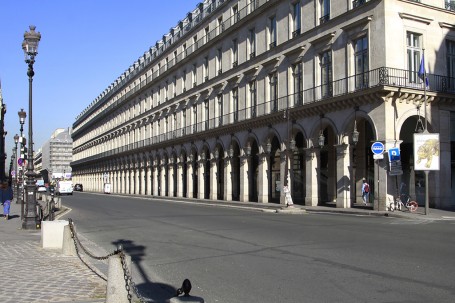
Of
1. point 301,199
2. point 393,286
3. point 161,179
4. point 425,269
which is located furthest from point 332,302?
point 161,179

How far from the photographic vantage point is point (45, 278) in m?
8.53

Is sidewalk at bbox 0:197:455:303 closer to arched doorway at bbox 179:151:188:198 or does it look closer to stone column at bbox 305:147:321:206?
stone column at bbox 305:147:321:206

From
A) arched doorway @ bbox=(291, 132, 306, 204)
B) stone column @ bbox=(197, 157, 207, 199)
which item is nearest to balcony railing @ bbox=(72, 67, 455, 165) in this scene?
arched doorway @ bbox=(291, 132, 306, 204)

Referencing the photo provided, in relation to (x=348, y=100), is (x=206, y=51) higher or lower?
higher

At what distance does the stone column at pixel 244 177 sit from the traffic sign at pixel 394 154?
17909mm

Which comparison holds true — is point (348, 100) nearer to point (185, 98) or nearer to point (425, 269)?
point (425, 269)

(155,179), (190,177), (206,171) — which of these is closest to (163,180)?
(155,179)

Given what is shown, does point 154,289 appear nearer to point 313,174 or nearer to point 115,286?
point 115,286

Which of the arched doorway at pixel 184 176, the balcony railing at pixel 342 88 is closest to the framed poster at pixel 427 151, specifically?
the balcony railing at pixel 342 88

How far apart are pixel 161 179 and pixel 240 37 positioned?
27.4m

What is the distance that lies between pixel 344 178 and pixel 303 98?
787cm

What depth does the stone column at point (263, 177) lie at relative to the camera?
40844mm

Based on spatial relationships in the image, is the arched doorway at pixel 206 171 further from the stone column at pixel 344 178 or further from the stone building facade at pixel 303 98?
the stone column at pixel 344 178

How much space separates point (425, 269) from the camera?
9.03 meters
